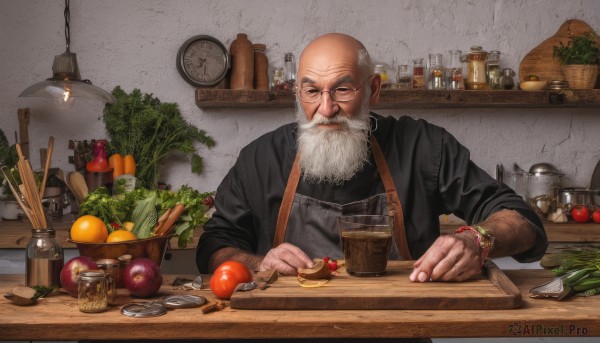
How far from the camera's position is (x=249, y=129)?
5.31 m

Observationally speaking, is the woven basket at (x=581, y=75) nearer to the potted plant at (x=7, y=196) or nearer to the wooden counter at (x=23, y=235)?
the wooden counter at (x=23, y=235)

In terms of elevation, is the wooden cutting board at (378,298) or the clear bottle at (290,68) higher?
the clear bottle at (290,68)

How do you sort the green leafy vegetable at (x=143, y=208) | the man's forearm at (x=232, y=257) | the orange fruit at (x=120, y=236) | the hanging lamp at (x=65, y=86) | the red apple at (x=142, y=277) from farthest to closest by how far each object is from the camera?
the hanging lamp at (x=65, y=86) < the man's forearm at (x=232, y=257) < the green leafy vegetable at (x=143, y=208) < the orange fruit at (x=120, y=236) < the red apple at (x=142, y=277)

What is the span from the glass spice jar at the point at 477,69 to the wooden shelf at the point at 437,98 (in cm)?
12

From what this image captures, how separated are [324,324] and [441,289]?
389mm

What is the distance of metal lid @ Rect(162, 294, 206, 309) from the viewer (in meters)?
1.95

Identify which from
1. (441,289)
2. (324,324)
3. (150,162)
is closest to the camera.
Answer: (324,324)

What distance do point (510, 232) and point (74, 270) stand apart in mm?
1325

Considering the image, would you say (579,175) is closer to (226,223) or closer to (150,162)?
(150,162)

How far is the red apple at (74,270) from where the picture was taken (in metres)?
2.00

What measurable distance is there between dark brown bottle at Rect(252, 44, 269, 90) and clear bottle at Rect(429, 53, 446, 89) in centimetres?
111

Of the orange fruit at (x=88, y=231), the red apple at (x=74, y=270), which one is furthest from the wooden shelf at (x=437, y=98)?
the red apple at (x=74, y=270)

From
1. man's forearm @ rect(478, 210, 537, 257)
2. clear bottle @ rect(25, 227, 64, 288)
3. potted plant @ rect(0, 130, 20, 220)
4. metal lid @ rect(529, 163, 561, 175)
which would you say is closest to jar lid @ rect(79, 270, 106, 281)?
clear bottle @ rect(25, 227, 64, 288)

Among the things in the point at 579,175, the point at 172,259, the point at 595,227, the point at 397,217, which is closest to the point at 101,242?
the point at 397,217
